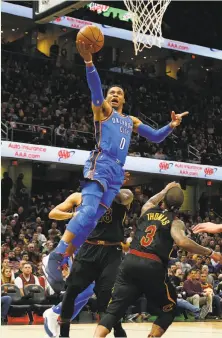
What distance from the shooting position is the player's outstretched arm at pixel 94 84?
20.9ft

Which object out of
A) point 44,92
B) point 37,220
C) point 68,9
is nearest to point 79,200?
point 68,9

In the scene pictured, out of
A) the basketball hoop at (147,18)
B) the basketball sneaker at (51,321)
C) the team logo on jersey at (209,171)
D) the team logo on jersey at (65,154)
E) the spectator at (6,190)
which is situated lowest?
the basketball sneaker at (51,321)

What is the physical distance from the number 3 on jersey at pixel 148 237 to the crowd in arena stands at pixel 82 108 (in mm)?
14760

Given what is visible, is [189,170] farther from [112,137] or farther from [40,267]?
[112,137]

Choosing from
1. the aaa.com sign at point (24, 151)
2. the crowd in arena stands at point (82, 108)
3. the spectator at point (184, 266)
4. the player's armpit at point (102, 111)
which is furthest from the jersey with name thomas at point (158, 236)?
the crowd in arena stands at point (82, 108)

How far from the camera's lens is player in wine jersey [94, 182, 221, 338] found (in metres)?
5.90

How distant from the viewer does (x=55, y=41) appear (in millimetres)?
30641

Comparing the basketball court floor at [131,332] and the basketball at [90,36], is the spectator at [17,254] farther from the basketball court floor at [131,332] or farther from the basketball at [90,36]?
the basketball at [90,36]

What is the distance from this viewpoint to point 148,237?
6.08m

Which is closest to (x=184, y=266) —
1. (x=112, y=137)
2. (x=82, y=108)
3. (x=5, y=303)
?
(x=5, y=303)

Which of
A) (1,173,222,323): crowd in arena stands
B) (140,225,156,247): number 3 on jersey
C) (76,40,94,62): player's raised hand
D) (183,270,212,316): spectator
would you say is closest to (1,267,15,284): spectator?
(1,173,222,323): crowd in arena stands

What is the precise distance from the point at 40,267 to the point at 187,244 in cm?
830

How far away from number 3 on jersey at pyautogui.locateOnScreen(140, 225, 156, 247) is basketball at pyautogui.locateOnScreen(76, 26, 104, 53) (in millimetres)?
1867

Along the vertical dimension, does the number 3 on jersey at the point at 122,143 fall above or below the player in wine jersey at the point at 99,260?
above
